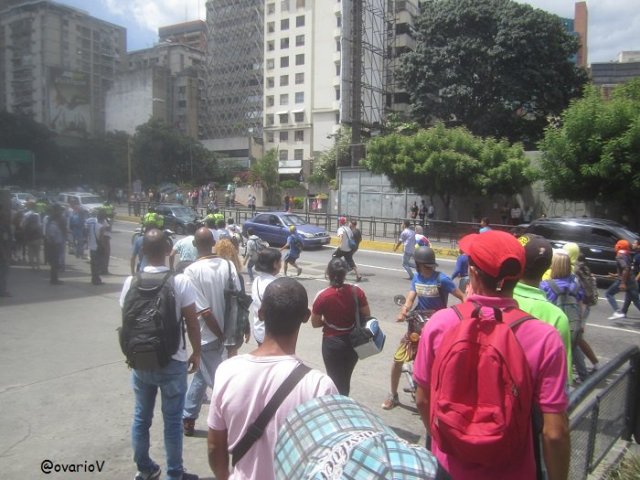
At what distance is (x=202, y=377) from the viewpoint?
4.45 metres

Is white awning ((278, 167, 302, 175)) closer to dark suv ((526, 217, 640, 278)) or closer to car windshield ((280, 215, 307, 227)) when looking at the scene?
car windshield ((280, 215, 307, 227))

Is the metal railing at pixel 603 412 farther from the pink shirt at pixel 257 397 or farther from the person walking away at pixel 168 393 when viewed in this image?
the person walking away at pixel 168 393

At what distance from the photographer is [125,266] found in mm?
14766

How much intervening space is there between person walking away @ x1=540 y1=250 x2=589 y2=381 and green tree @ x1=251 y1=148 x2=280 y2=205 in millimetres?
49023

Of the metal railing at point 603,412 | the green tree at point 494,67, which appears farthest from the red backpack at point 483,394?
the green tree at point 494,67

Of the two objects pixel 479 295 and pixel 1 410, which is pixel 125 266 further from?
pixel 479 295

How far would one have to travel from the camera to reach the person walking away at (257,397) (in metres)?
1.93

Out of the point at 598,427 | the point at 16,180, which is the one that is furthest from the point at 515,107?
the point at 598,427

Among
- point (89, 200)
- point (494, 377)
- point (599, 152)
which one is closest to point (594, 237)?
point (599, 152)

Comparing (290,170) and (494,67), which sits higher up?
(494,67)

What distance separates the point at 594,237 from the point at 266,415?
46.5 ft

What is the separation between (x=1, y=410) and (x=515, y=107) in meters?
35.1

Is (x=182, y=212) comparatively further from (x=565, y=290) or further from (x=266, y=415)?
(x=266, y=415)

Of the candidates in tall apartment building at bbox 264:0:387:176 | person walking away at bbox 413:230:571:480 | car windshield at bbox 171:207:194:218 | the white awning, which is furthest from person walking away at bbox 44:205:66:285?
the white awning
